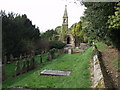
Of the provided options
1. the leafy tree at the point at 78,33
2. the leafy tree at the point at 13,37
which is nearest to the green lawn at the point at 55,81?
the leafy tree at the point at 13,37

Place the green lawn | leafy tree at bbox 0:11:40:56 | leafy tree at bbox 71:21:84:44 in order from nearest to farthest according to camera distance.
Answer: the green lawn, leafy tree at bbox 0:11:40:56, leafy tree at bbox 71:21:84:44

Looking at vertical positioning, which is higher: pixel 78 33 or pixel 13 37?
pixel 78 33

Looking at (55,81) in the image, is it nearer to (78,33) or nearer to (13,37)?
(13,37)

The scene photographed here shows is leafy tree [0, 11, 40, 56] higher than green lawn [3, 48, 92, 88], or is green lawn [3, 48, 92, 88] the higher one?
leafy tree [0, 11, 40, 56]

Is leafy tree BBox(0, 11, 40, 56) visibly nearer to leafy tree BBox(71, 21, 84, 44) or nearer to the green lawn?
the green lawn

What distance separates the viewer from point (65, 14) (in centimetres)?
5244

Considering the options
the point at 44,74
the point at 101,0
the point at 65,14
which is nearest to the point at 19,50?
the point at 44,74

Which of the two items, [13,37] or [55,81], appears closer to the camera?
[55,81]

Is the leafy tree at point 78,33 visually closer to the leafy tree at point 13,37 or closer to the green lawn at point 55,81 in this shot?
the leafy tree at point 13,37

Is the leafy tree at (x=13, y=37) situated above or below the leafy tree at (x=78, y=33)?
below

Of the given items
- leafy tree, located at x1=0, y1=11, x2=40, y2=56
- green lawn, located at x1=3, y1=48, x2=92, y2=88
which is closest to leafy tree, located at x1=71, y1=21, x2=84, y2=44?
leafy tree, located at x1=0, y1=11, x2=40, y2=56

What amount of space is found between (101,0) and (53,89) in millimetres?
4652

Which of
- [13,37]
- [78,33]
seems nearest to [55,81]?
[13,37]

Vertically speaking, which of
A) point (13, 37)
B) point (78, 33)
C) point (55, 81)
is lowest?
point (55, 81)
